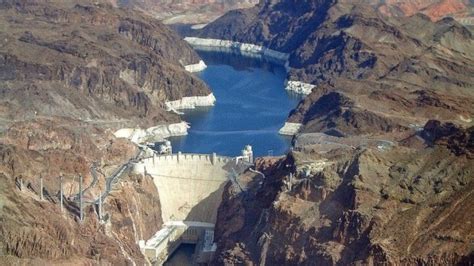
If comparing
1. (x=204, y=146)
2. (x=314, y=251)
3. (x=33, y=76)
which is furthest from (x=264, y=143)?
(x=314, y=251)

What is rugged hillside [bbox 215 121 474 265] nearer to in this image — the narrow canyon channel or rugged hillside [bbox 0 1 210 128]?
the narrow canyon channel

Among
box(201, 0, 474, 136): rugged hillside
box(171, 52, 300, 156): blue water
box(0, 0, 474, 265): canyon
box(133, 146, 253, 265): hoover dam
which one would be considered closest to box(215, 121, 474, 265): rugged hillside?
box(0, 0, 474, 265): canyon

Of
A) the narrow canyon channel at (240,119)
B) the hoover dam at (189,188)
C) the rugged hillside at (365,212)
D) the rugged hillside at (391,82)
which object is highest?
the rugged hillside at (365,212)

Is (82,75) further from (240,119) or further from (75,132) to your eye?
(75,132)

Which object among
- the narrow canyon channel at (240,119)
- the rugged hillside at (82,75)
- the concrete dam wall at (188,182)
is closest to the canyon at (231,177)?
the concrete dam wall at (188,182)

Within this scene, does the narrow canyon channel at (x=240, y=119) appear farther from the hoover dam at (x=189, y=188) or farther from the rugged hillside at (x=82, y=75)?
the hoover dam at (x=189, y=188)

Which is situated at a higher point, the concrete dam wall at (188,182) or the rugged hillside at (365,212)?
A: the rugged hillside at (365,212)

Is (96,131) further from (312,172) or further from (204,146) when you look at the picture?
(312,172)

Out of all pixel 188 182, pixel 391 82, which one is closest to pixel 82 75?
pixel 391 82
